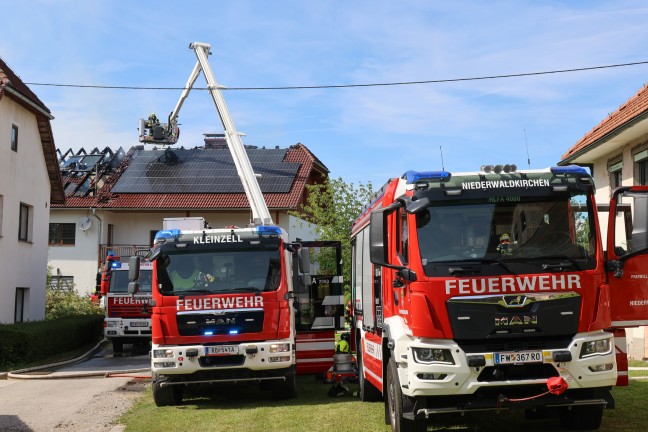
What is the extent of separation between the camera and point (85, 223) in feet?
132

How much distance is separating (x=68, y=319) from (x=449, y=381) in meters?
20.9

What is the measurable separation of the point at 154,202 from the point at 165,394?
28.0 metres

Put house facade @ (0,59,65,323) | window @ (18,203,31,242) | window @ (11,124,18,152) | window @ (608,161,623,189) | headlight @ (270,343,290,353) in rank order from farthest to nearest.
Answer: window @ (18,203,31,242)
window @ (11,124,18,152)
house facade @ (0,59,65,323)
window @ (608,161,623,189)
headlight @ (270,343,290,353)

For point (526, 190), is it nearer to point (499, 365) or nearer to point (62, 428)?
point (499, 365)

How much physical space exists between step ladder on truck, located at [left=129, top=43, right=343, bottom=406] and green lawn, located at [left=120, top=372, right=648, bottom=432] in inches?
18.2

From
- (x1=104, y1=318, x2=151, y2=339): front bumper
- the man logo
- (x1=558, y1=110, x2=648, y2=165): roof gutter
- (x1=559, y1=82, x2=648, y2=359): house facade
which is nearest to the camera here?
the man logo

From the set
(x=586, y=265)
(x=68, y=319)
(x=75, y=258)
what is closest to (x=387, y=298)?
(x=586, y=265)

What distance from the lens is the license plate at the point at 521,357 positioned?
7473 millimetres

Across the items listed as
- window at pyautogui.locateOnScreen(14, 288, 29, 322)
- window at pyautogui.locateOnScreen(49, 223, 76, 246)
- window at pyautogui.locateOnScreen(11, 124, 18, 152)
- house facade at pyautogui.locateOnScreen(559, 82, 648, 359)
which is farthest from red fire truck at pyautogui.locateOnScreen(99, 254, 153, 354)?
window at pyautogui.locateOnScreen(49, 223, 76, 246)

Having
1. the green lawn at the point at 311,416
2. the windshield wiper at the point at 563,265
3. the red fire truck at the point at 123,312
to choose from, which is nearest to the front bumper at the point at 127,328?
the red fire truck at the point at 123,312

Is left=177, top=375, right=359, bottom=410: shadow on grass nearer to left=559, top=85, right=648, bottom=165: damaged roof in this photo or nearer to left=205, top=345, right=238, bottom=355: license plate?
left=205, top=345, right=238, bottom=355: license plate

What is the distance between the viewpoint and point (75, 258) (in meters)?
40.3

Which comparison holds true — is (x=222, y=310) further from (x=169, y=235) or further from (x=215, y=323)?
(x=169, y=235)

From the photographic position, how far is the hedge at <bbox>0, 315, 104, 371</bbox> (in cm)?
1997
